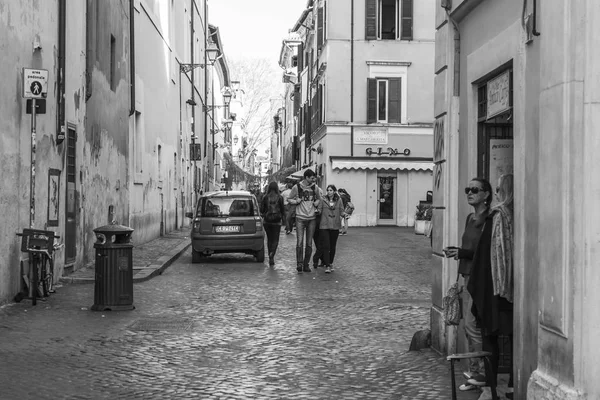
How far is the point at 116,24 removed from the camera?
65.3 feet

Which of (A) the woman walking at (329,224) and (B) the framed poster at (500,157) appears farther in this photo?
(A) the woman walking at (329,224)

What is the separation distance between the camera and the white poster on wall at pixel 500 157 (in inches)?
301

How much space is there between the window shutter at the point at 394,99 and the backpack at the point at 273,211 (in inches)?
865

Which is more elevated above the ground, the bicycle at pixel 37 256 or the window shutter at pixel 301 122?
the window shutter at pixel 301 122

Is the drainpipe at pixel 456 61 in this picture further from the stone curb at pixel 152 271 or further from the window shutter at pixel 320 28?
the window shutter at pixel 320 28

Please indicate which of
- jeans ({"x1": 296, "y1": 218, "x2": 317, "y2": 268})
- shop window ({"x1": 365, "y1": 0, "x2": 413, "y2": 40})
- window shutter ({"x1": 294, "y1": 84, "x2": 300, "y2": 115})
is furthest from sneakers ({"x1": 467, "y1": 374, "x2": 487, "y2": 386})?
window shutter ({"x1": 294, "y1": 84, "x2": 300, "y2": 115})

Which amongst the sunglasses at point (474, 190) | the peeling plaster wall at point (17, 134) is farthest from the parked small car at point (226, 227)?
the sunglasses at point (474, 190)

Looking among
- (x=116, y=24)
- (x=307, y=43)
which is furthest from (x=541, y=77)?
(x=307, y=43)

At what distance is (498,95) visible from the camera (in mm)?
7211

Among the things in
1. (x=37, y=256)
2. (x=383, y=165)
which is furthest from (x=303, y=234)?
(x=383, y=165)

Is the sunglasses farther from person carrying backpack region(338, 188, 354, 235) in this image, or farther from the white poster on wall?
person carrying backpack region(338, 188, 354, 235)

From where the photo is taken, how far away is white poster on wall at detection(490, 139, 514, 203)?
7.66 metres

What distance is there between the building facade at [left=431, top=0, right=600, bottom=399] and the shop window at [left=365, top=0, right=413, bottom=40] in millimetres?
32037

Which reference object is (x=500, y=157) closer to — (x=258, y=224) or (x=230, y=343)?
(x=230, y=343)
